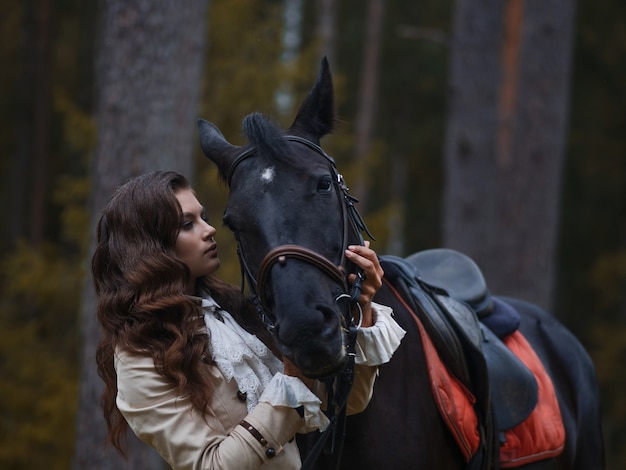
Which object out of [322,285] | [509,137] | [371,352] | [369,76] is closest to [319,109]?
[322,285]

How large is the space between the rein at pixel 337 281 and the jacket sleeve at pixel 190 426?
15cm

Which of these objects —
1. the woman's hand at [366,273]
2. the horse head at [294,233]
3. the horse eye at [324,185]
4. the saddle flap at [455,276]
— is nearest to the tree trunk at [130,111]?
the saddle flap at [455,276]

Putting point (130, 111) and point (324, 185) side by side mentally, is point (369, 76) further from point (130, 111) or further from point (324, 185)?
point (324, 185)

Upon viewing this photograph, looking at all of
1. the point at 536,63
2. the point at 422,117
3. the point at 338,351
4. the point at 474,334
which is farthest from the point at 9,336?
the point at 422,117

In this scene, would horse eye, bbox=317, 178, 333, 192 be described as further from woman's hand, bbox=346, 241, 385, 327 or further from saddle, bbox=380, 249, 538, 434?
saddle, bbox=380, 249, 538, 434

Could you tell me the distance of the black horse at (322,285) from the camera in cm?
231

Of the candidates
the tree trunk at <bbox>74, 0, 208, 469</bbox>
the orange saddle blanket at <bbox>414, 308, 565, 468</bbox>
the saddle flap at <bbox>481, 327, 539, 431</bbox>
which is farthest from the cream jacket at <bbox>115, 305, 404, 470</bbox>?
the tree trunk at <bbox>74, 0, 208, 469</bbox>

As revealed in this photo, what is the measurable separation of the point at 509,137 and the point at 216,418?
294 inches

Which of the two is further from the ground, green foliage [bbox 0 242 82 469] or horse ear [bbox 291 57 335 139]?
horse ear [bbox 291 57 335 139]

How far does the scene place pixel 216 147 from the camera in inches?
111

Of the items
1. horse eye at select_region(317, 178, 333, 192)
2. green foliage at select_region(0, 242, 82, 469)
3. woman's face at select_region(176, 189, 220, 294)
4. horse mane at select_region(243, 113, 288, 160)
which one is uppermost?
horse mane at select_region(243, 113, 288, 160)

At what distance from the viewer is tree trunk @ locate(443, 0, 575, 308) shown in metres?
9.05

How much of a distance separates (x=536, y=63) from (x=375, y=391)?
7230 millimetres

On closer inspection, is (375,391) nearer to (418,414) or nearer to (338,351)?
(418,414)
